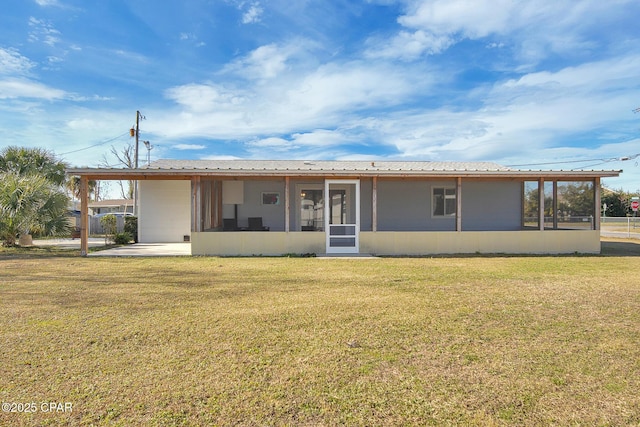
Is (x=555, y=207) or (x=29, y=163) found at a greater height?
(x=29, y=163)

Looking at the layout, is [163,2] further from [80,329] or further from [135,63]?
[80,329]

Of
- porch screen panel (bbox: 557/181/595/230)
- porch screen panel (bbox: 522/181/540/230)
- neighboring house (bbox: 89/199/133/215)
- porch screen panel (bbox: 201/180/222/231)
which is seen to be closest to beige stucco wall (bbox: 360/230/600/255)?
porch screen panel (bbox: 557/181/595/230)

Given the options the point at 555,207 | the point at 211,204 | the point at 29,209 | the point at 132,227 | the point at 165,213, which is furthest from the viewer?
the point at 132,227

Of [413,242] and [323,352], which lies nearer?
[323,352]

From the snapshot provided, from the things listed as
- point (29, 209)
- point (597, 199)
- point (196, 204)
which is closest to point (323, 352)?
point (196, 204)

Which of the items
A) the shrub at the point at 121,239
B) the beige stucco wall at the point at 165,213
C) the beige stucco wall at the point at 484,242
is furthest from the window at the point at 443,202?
the shrub at the point at 121,239

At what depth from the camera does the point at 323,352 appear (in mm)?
3602

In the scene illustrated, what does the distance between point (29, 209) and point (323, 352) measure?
13890mm

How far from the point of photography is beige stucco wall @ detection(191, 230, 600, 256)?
11773 millimetres

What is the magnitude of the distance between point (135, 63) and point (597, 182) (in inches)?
696

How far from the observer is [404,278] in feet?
25.0

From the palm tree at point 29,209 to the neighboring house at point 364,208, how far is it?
9.60ft

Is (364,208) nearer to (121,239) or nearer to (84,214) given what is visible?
(84,214)

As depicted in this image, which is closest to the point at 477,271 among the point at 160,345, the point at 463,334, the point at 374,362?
the point at 463,334
